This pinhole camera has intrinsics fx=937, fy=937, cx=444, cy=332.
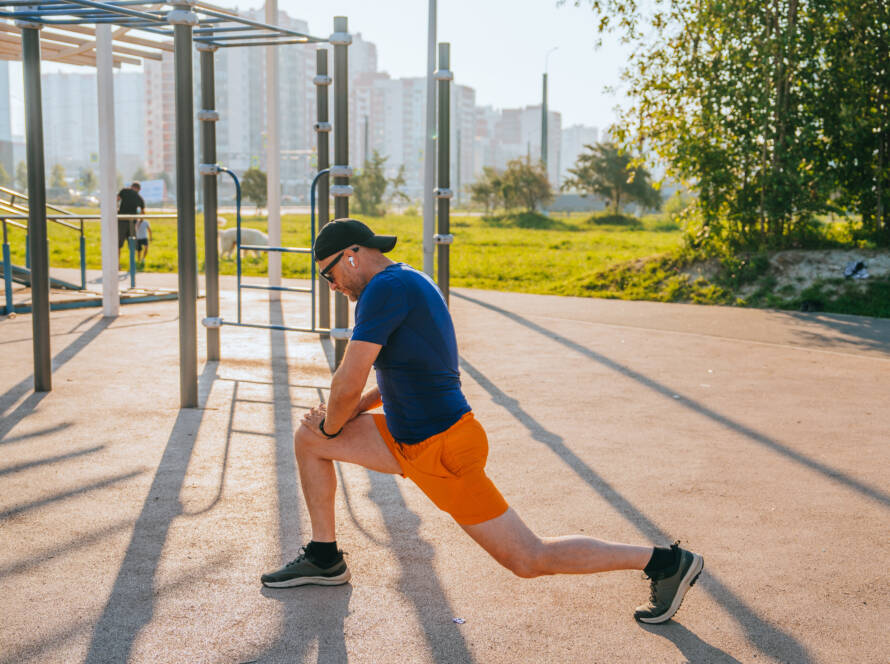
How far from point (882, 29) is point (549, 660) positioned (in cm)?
1406

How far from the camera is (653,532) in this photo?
4.59 meters

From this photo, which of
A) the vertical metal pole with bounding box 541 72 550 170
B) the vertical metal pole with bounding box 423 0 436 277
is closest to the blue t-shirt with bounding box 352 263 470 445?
the vertical metal pole with bounding box 423 0 436 277

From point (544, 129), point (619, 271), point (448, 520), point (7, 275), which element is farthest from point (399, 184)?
point (448, 520)

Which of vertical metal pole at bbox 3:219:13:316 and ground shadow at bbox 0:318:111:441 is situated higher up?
vertical metal pole at bbox 3:219:13:316

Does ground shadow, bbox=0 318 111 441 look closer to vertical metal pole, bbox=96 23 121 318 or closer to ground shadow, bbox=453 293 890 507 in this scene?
vertical metal pole, bbox=96 23 121 318

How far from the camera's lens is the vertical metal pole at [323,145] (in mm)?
10039

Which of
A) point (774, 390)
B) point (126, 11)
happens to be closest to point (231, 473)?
point (126, 11)

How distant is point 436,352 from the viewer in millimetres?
3379

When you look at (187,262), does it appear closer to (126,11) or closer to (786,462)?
(126,11)

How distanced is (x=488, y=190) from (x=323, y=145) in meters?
41.3

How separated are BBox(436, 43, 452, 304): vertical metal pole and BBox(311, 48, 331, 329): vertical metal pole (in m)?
1.24

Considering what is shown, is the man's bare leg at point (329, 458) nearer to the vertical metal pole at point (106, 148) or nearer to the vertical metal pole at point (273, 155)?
the vertical metal pole at point (106, 148)

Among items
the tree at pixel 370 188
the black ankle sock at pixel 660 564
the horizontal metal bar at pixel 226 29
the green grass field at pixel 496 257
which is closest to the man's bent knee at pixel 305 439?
the black ankle sock at pixel 660 564

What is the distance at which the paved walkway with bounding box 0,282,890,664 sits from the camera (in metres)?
3.44
